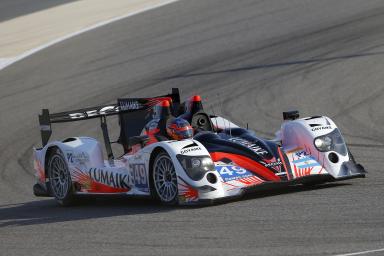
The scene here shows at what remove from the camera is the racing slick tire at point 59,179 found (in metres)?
13.3

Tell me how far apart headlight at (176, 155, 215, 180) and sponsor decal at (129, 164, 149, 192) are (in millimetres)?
790

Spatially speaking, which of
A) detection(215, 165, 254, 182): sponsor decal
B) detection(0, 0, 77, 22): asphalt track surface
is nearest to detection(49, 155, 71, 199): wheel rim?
detection(215, 165, 254, 182): sponsor decal

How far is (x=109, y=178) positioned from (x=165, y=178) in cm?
124

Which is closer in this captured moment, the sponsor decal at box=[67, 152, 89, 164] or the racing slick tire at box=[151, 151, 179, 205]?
the racing slick tire at box=[151, 151, 179, 205]

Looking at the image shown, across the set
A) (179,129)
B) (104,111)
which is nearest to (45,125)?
(104,111)

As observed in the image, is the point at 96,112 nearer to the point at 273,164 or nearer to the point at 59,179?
the point at 59,179

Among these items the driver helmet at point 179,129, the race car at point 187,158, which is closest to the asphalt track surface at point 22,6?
the race car at point 187,158

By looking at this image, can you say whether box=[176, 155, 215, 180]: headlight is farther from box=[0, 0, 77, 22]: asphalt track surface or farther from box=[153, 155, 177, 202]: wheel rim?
box=[0, 0, 77, 22]: asphalt track surface

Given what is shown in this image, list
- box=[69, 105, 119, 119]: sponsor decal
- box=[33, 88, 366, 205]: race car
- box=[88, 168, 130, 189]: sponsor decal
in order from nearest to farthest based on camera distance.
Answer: box=[33, 88, 366, 205]: race car
box=[88, 168, 130, 189]: sponsor decal
box=[69, 105, 119, 119]: sponsor decal

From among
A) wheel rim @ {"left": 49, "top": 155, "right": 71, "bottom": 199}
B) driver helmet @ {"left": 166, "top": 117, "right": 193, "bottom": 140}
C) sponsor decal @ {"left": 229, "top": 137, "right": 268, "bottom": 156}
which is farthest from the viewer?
wheel rim @ {"left": 49, "top": 155, "right": 71, "bottom": 199}

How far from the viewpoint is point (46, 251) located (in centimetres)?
931

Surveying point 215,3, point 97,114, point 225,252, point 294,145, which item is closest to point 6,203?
point 97,114

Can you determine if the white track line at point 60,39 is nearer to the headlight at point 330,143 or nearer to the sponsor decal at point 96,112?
the sponsor decal at point 96,112

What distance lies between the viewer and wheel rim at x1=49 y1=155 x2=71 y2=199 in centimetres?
1341
